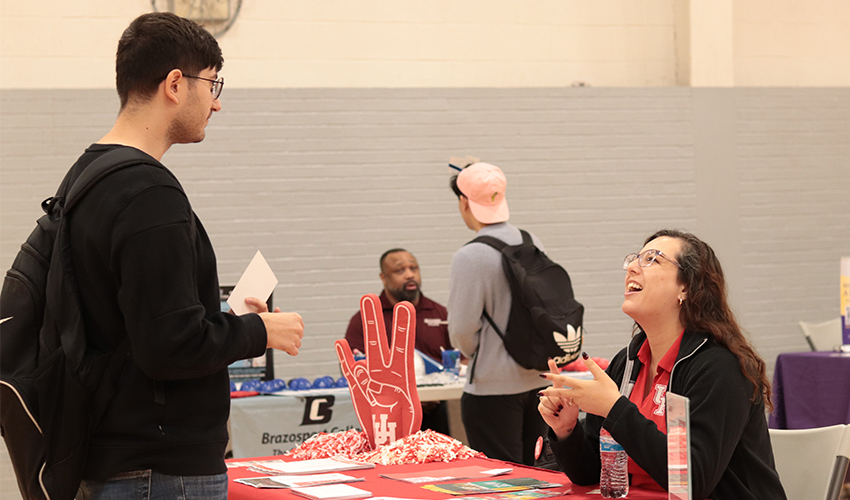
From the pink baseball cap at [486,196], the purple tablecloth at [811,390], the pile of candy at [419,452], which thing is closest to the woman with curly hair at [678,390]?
the pile of candy at [419,452]

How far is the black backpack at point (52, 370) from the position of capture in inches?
56.7

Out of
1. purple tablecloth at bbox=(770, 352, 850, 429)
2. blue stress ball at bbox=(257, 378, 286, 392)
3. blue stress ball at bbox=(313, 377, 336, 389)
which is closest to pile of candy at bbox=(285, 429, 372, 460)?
blue stress ball at bbox=(257, 378, 286, 392)

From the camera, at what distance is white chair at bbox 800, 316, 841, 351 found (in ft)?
18.4

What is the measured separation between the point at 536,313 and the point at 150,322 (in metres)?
2.30

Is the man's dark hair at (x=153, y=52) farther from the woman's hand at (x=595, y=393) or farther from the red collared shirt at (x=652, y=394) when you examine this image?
the red collared shirt at (x=652, y=394)

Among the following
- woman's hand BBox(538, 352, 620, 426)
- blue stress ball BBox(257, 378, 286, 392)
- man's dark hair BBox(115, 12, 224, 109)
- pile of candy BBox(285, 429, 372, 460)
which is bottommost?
blue stress ball BBox(257, 378, 286, 392)

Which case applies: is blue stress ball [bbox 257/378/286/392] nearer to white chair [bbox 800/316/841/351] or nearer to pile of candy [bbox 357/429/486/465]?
pile of candy [bbox 357/429/486/465]

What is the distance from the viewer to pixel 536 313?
354 centimetres

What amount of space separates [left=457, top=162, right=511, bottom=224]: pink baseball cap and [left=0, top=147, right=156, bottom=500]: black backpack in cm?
243

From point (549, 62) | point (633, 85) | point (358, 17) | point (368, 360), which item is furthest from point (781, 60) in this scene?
point (368, 360)

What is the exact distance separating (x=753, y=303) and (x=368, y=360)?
4.92 m

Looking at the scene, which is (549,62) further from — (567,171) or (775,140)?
(775,140)

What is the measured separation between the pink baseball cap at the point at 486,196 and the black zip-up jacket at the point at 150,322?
2.38 m

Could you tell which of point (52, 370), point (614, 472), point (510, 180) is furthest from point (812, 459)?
point (510, 180)
